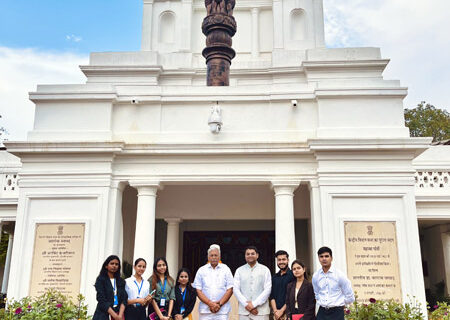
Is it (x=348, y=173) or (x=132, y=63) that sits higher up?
(x=132, y=63)

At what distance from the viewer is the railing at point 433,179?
13906 mm

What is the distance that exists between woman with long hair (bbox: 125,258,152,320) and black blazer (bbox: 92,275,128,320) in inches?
8.0

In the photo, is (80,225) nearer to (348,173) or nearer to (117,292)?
(117,292)

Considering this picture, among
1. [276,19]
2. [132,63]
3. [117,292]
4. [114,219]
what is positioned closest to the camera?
[117,292]

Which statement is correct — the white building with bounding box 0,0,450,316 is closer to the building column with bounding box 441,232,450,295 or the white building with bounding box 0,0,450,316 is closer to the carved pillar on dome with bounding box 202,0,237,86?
the carved pillar on dome with bounding box 202,0,237,86

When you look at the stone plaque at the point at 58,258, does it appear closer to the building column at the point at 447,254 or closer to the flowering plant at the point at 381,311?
the flowering plant at the point at 381,311

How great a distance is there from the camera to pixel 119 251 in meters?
11.0

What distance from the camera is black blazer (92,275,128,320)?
656 cm

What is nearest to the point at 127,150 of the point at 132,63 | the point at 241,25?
the point at 132,63

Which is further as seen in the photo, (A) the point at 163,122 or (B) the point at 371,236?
(A) the point at 163,122

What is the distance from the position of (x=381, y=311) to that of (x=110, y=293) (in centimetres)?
494

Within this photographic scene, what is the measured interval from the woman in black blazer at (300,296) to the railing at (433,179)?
8.62 metres

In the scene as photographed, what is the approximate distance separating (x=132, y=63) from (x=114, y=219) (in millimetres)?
9840

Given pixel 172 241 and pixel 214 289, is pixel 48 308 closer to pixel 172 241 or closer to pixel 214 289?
pixel 214 289
